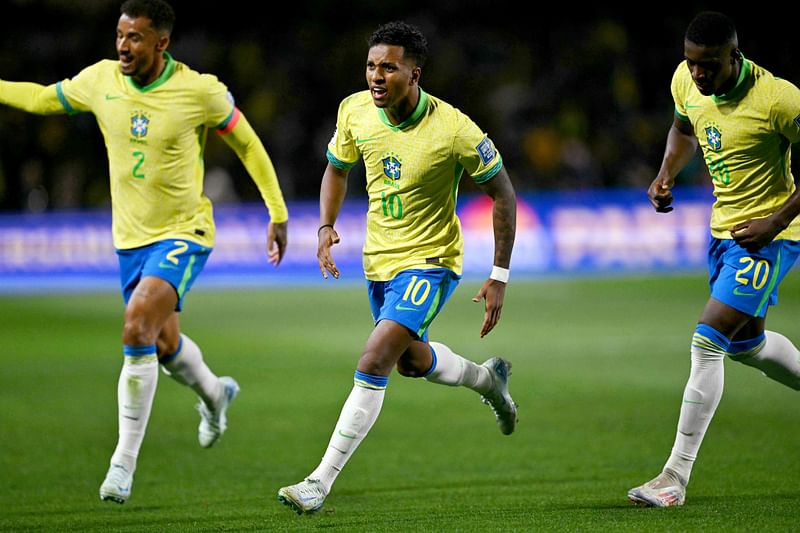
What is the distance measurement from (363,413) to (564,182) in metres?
16.4

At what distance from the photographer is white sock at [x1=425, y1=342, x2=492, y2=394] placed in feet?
23.2

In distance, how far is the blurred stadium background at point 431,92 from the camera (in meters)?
20.9

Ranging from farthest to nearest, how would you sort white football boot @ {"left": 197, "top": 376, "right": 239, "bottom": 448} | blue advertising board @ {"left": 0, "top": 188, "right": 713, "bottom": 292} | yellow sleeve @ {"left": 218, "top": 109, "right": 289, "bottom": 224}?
blue advertising board @ {"left": 0, "top": 188, "right": 713, "bottom": 292}, white football boot @ {"left": 197, "top": 376, "right": 239, "bottom": 448}, yellow sleeve @ {"left": 218, "top": 109, "right": 289, "bottom": 224}

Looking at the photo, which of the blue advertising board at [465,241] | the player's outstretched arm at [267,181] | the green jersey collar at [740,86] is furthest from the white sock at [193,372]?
the blue advertising board at [465,241]

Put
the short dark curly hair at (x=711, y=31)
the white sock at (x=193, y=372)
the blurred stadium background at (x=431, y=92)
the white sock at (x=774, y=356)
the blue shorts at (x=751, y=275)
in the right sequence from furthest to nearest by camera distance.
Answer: the blurred stadium background at (x=431, y=92) → the white sock at (x=193, y=372) → the white sock at (x=774, y=356) → the blue shorts at (x=751, y=275) → the short dark curly hair at (x=711, y=31)

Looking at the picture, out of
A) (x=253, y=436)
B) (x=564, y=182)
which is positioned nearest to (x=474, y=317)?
(x=564, y=182)

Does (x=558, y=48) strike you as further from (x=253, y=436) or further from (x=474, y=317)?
(x=253, y=436)

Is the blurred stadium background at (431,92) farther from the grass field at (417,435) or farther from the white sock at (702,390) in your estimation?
the white sock at (702,390)

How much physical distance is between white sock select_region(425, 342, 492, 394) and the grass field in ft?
1.91

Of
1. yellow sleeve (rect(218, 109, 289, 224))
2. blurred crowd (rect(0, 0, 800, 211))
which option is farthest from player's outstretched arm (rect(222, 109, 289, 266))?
blurred crowd (rect(0, 0, 800, 211))

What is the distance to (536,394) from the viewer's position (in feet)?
35.8

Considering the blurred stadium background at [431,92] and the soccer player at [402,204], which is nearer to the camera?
the soccer player at [402,204]

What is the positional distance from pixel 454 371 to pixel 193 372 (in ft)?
6.03

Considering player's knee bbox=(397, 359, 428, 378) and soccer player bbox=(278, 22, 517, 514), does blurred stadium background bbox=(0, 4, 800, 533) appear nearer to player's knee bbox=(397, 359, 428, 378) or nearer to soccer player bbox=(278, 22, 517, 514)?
player's knee bbox=(397, 359, 428, 378)
